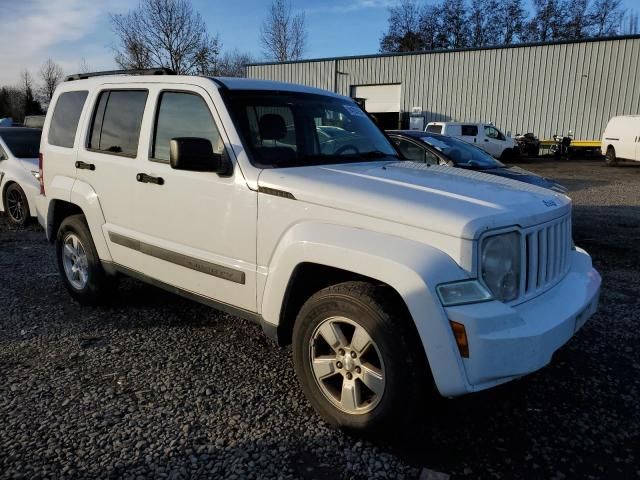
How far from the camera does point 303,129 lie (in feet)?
12.6

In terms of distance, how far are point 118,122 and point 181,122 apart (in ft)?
2.73

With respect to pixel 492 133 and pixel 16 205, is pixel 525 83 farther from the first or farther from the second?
pixel 16 205

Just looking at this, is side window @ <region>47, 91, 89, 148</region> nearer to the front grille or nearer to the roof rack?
the roof rack

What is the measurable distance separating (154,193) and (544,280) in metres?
2.67

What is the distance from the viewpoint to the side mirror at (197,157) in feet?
10.3

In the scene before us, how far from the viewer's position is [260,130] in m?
3.51

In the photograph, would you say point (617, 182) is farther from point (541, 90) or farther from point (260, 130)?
point (260, 130)

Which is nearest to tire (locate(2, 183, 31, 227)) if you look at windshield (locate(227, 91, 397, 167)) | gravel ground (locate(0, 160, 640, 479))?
gravel ground (locate(0, 160, 640, 479))

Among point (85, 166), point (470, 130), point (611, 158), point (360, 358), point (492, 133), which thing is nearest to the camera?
point (360, 358)

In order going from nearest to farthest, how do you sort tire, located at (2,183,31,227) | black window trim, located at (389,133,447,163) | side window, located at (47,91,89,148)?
side window, located at (47,91,89,148), black window trim, located at (389,133,447,163), tire, located at (2,183,31,227)

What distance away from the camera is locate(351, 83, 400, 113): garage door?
110ft

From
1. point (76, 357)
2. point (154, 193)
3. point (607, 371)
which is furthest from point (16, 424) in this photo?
point (607, 371)

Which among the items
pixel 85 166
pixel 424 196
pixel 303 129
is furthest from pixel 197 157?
pixel 85 166

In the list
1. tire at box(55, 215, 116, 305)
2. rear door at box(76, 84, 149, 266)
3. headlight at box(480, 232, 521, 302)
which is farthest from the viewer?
tire at box(55, 215, 116, 305)
